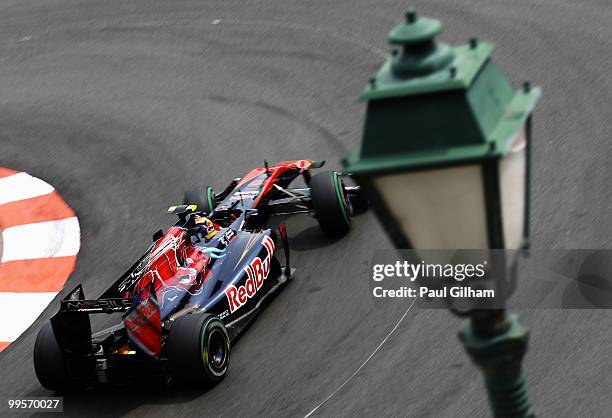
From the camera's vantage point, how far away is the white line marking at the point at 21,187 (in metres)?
12.5

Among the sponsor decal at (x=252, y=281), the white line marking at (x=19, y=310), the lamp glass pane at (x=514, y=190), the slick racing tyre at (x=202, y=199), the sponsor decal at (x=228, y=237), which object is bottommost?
the white line marking at (x=19, y=310)

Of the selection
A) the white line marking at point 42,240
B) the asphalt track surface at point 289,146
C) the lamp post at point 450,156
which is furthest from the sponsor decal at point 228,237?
the lamp post at point 450,156

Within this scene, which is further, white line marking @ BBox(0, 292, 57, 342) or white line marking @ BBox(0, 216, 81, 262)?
white line marking @ BBox(0, 216, 81, 262)

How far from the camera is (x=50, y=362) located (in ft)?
25.9

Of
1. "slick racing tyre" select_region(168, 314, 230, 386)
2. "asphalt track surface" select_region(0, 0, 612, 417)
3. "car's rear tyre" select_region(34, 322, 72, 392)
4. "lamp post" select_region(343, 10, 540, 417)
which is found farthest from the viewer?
"car's rear tyre" select_region(34, 322, 72, 392)

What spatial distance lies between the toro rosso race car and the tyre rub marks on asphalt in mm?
1630

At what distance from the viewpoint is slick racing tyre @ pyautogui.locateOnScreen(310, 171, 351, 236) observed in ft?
31.5

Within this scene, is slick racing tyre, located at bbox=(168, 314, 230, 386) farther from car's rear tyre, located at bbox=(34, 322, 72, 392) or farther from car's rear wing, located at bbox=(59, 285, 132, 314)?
car's rear tyre, located at bbox=(34, 322, 72, 392)

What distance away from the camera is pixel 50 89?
15.8 meters

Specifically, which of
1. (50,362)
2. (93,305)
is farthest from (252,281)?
(50,362)

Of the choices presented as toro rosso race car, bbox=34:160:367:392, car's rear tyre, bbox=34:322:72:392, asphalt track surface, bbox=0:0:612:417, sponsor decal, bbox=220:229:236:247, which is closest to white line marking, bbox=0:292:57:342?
asphalt track surface, bbox=0:0:612:417

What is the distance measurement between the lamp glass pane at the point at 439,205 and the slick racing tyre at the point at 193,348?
515 cm

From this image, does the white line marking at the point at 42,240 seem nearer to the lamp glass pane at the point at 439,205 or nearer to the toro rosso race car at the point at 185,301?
the toro rosso race car at the point at 185,301

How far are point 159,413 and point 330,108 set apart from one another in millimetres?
6377
